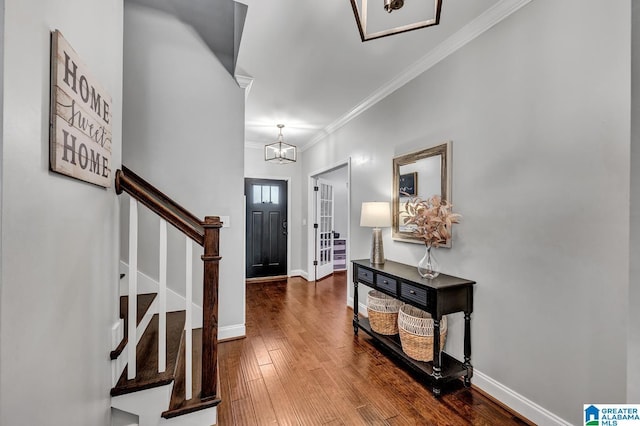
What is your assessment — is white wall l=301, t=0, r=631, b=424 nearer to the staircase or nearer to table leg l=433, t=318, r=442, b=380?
table leg l=433, t=318, r=442, b=380

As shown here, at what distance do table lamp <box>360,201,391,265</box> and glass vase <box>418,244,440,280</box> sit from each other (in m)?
0.59

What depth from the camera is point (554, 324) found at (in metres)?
1.57

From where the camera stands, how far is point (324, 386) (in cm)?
202

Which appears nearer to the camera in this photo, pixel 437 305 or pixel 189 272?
pixel 189 272

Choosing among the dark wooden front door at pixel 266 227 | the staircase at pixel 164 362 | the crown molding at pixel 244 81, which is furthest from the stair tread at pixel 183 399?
the dark wooden front door at pixel 266 227

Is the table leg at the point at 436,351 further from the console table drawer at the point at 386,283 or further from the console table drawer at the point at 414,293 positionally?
the console table drawer at the point at 386,283

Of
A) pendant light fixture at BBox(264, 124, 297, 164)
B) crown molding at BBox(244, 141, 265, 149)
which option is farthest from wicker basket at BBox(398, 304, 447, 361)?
crown molding at BBox(244, 141, 265, 149)

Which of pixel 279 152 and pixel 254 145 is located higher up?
pixel 254 145

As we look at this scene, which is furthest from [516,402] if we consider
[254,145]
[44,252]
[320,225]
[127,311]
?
[254,145]

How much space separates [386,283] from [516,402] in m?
1.11

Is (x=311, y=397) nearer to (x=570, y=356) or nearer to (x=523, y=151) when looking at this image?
(x=570, y=356)

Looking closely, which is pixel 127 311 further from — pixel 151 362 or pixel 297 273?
pixel 297 273

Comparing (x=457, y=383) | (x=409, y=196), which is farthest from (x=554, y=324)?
(x=409, y=196)

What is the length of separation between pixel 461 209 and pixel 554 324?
89 cm
